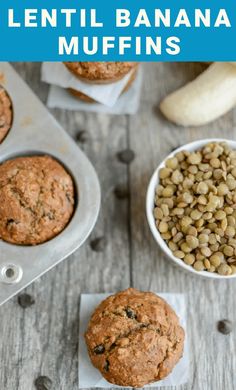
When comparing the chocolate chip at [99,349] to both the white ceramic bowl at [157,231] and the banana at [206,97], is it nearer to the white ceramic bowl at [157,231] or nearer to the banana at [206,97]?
the white ceramic bowl at [157,231]

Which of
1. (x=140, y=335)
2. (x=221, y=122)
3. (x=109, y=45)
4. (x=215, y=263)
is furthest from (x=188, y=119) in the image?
(x=140, y=335)

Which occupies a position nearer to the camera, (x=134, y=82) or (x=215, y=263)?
(x=215, y=263)

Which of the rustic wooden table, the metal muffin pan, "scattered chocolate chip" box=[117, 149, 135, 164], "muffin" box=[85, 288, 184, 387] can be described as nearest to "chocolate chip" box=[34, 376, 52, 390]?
the rustic wooden table

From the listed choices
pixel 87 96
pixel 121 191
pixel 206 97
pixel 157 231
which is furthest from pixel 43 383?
pixel 206 97

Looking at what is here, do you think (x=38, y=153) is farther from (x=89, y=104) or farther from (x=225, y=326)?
(x=225, y=326)

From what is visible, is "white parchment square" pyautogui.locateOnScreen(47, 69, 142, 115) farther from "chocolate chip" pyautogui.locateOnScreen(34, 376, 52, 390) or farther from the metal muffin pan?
"chocolate chip" pyautogui.locateOnScreen(34, 376, 52, 390)

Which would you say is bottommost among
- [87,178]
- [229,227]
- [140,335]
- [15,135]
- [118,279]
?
[140,335]

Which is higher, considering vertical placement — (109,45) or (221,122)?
(109,45)

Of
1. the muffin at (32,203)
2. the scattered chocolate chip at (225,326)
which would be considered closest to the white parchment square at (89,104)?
the muffin at (32,203)

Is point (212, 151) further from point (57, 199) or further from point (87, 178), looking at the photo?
point (57, 199)
